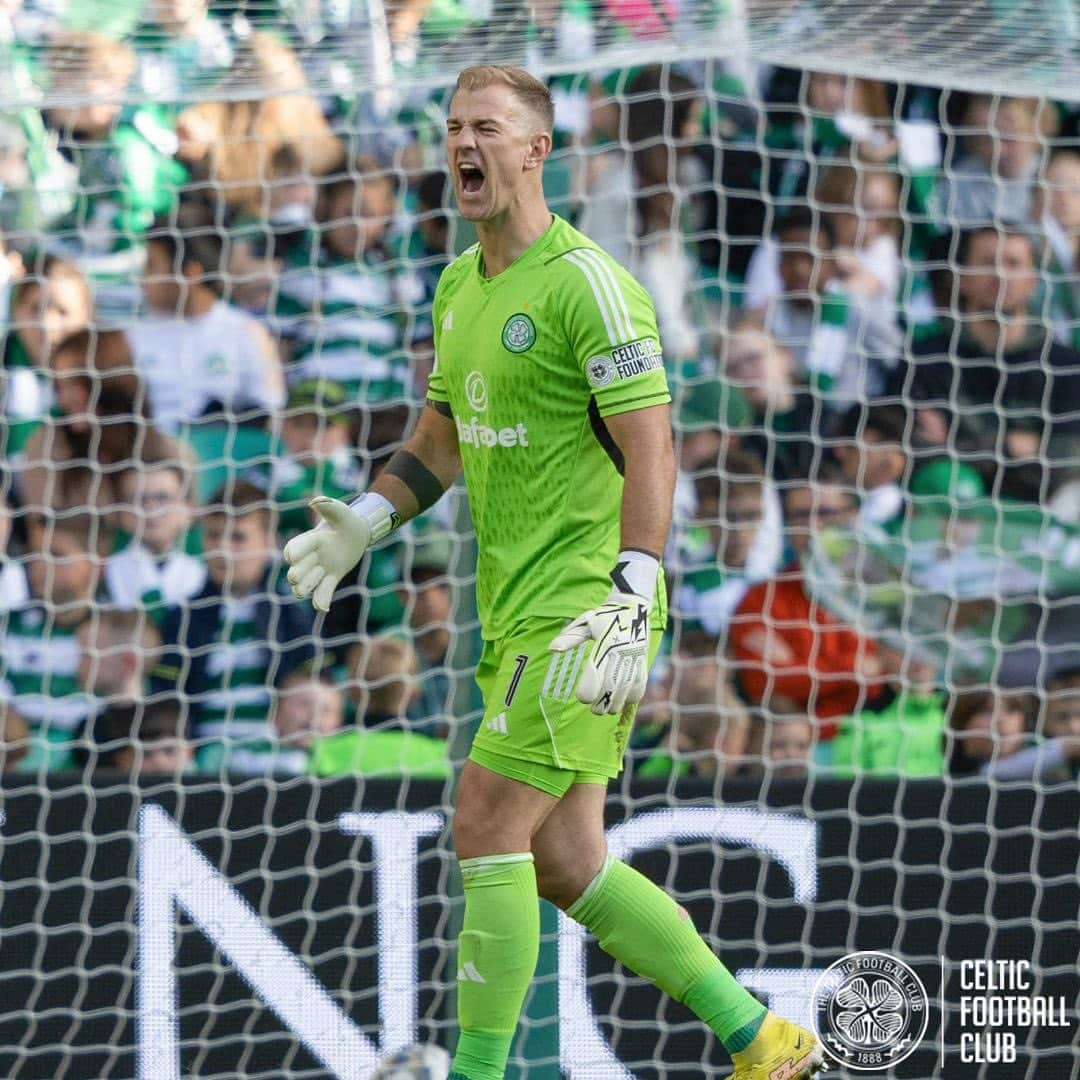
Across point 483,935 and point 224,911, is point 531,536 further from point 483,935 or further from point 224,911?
point 224,911

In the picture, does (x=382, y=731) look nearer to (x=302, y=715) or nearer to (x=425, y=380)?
(x=302, y=715)

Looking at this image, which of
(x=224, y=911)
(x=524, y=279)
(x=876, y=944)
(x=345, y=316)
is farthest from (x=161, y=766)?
(x=524, y=279)

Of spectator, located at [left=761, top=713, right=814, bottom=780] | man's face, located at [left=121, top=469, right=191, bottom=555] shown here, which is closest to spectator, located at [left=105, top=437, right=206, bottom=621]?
man's face, located at [left=121, top=469, right=191, bottom=555]

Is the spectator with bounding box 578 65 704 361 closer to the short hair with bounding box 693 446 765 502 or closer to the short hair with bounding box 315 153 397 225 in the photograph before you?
the short hair with bounding box 693 446 765 502

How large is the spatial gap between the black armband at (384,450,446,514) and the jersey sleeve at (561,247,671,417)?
0.49m

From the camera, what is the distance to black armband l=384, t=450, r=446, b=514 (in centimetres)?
324

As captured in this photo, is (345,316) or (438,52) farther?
(345,316)

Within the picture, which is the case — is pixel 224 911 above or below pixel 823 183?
below

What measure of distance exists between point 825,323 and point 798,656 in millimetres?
1152

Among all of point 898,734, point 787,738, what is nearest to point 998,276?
point 898,734

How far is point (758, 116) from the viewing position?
568 cm

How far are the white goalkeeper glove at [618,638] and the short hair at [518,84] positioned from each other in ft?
2.53

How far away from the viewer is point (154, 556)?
16.3 feet

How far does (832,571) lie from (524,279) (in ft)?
7.65
